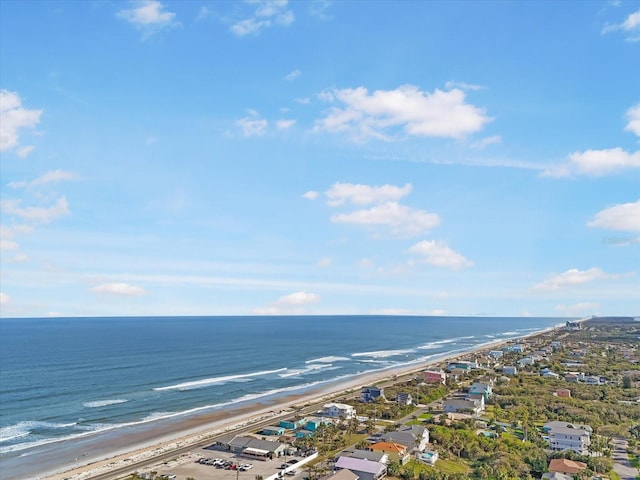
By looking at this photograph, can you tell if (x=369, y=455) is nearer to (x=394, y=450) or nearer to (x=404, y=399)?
(x=394, y=450)

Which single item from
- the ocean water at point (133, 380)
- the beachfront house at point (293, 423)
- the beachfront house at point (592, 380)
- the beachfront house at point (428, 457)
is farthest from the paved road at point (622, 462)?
the ocean water at point (133, 380)

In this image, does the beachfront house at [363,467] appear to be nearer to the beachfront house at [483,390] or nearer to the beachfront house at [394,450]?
the beachfront house at [394,450]

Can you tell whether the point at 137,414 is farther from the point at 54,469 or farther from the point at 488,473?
the point at 488,473

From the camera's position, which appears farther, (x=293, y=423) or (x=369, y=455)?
(x=293, y=423)

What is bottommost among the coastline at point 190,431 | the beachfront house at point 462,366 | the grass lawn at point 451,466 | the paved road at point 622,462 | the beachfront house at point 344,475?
the paved road at point 622,462

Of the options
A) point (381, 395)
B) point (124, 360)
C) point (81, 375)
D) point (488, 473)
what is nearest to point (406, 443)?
point (488, 473)

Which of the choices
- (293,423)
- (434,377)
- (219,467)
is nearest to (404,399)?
(293,423)

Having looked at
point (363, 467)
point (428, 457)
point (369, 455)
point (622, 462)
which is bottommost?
point (622, 462)
